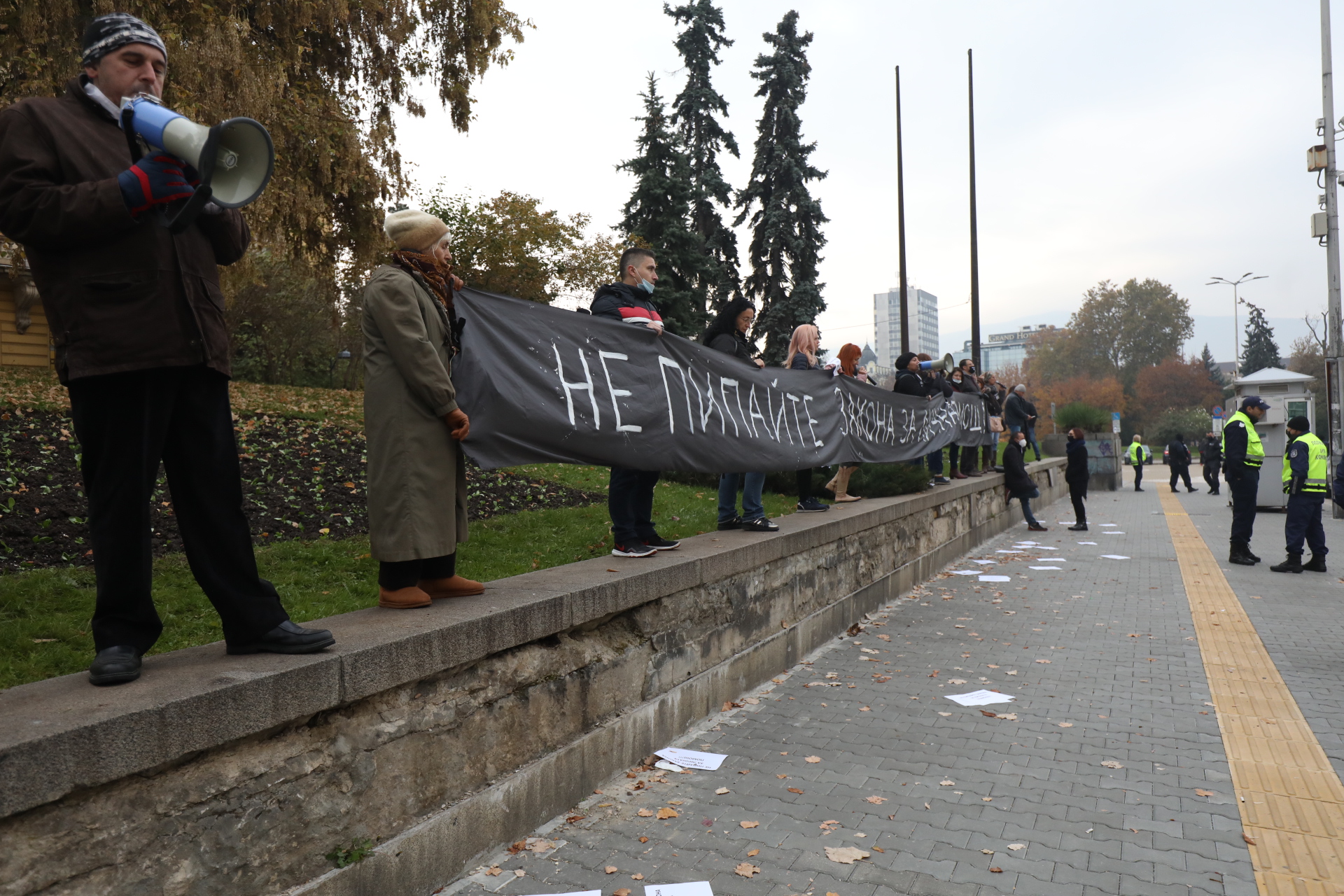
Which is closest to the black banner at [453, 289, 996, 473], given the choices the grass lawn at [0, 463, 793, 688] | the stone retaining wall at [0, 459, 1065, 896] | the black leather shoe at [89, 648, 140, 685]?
the stone retaining wall at [0, 459, 1065, 896]

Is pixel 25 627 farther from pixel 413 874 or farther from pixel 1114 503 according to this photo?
pixel 1114 503

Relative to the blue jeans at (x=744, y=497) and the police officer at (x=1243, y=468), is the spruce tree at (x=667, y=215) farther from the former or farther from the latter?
the blue jeans at (x=744, y=497)

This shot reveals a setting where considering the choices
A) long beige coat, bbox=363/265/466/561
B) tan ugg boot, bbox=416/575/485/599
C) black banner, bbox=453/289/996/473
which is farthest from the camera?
black banner, bbox=453/289/996/473

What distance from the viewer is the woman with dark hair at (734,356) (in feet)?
22.8

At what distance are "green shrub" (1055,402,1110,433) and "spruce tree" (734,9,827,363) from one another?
10.1 m

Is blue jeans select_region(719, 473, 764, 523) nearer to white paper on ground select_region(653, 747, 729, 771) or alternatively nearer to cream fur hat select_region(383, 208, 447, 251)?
white paper on ground select_region(653, 747, 729, 771)

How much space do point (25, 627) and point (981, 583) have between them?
351 inches

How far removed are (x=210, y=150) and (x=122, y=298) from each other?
0.58 metres

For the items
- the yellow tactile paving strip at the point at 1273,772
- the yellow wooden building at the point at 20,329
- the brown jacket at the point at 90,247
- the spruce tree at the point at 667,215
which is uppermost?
the spruce tree at the point at 667,215

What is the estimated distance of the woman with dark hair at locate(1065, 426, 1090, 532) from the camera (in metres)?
16.1

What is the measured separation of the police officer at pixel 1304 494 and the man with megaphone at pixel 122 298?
11880 mm

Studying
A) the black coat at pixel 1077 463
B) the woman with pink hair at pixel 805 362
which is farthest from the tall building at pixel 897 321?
the woman with pink hair at pixel 805 362

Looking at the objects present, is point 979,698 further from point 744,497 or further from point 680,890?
point 680,890

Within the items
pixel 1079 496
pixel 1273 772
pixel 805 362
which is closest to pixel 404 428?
→ pixel 1273 772
